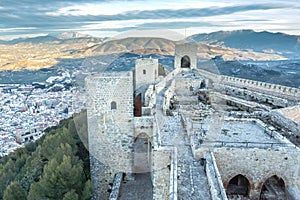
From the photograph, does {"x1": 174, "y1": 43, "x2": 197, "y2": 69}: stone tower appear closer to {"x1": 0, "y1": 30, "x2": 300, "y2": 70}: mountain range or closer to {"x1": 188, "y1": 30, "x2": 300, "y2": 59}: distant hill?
{"x1": 0, "y1": 30, "x2": 300, "y2": 70}: mountain range

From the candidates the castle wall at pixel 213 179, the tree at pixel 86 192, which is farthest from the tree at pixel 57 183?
the castle wall at pixel 213 179

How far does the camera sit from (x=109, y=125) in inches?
377

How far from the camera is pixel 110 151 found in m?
9.90

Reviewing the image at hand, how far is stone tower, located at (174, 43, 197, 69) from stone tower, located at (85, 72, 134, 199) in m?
14.0

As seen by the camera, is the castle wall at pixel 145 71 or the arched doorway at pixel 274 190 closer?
the arched doorway at pixel 274 190

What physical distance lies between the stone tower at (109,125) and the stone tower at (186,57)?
1396 centimetres

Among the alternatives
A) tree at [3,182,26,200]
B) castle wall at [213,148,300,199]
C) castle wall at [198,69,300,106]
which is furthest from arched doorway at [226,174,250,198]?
castle wall at [198,69,300,106]

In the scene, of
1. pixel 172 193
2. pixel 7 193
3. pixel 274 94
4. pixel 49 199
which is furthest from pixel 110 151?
pixel 274 94

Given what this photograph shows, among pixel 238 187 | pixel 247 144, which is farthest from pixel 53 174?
pixel 247 144

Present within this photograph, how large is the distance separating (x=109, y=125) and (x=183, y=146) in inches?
134

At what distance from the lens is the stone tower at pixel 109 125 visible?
9195 millimetres

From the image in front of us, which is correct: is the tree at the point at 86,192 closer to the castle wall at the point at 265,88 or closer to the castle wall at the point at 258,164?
the castle wall at the point at 258,164

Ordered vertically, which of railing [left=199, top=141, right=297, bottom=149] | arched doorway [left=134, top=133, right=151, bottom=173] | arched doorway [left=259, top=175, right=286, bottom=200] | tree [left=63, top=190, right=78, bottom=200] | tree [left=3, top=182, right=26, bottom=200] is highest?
railing [left=199, top=141, right=297, bottom=149]

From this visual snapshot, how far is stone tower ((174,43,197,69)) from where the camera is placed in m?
23.1
